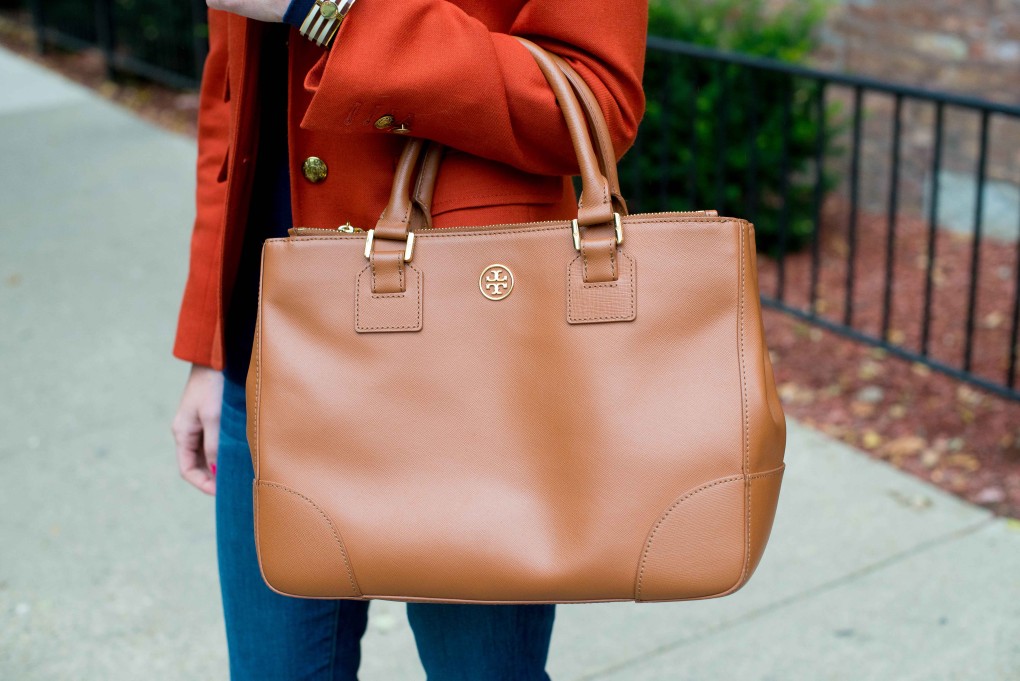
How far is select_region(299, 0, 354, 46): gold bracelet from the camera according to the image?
1351 millimetres

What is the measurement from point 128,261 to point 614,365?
4.77 metres

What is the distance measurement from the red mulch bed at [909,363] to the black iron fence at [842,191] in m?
0.01

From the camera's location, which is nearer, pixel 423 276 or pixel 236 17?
pixel 423 276

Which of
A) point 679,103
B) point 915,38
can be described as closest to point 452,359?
point 679,103

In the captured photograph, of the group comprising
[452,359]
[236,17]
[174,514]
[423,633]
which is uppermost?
[236,17]

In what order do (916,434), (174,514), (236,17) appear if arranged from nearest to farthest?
(236,17) → (174,514) → (916,434)

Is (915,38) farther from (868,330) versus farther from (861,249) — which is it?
(868,330)

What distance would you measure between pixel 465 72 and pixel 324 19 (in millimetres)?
177

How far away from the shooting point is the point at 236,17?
5.08 ft

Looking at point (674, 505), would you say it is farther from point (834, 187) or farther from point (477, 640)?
point (834, 187)

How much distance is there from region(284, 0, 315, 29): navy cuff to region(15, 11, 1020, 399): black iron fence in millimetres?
3290

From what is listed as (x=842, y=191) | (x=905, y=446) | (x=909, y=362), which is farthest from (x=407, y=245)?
(x=842, y=191)

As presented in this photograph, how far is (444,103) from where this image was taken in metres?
1.33

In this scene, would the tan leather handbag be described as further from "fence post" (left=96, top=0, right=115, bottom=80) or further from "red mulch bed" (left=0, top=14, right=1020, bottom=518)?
"fence post" (left=96, top=0, right=115, bottom=80)
